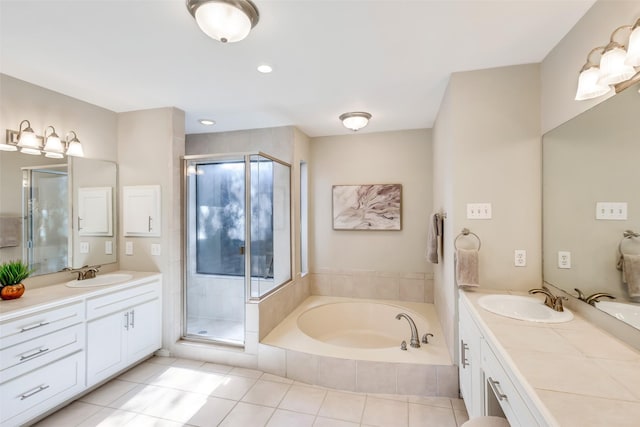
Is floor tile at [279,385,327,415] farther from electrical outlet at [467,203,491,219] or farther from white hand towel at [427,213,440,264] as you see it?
electrical outlet at [467,203,491,219]

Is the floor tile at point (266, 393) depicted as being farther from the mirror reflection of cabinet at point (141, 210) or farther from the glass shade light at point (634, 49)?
the glass shade light at point (634, 49)

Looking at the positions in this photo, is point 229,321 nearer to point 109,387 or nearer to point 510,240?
point 109,387

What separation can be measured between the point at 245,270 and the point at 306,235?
1.31m

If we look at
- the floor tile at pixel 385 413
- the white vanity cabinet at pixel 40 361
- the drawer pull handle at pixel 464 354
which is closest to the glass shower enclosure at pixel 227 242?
the white vanity cabinet at pixel 40 361

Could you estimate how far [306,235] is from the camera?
4.05m

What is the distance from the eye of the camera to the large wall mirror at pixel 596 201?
1.33 meters

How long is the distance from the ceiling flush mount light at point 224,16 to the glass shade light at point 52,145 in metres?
1.95

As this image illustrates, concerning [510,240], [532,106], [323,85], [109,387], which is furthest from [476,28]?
[109,387]

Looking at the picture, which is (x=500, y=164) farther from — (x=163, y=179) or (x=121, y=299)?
(x=121, y=299)

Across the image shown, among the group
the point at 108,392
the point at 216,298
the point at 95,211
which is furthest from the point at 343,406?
the point at 95,211

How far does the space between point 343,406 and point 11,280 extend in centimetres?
259

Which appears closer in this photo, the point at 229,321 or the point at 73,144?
the point at 73,144

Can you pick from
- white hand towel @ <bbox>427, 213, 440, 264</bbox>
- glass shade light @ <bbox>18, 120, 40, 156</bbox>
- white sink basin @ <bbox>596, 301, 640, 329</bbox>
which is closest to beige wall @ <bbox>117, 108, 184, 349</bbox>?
glass shade light @ <bbox>18, 120, 40, 156</bbox>

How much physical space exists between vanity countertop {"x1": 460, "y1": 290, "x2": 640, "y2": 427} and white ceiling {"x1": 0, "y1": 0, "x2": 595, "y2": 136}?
168 centimetres
